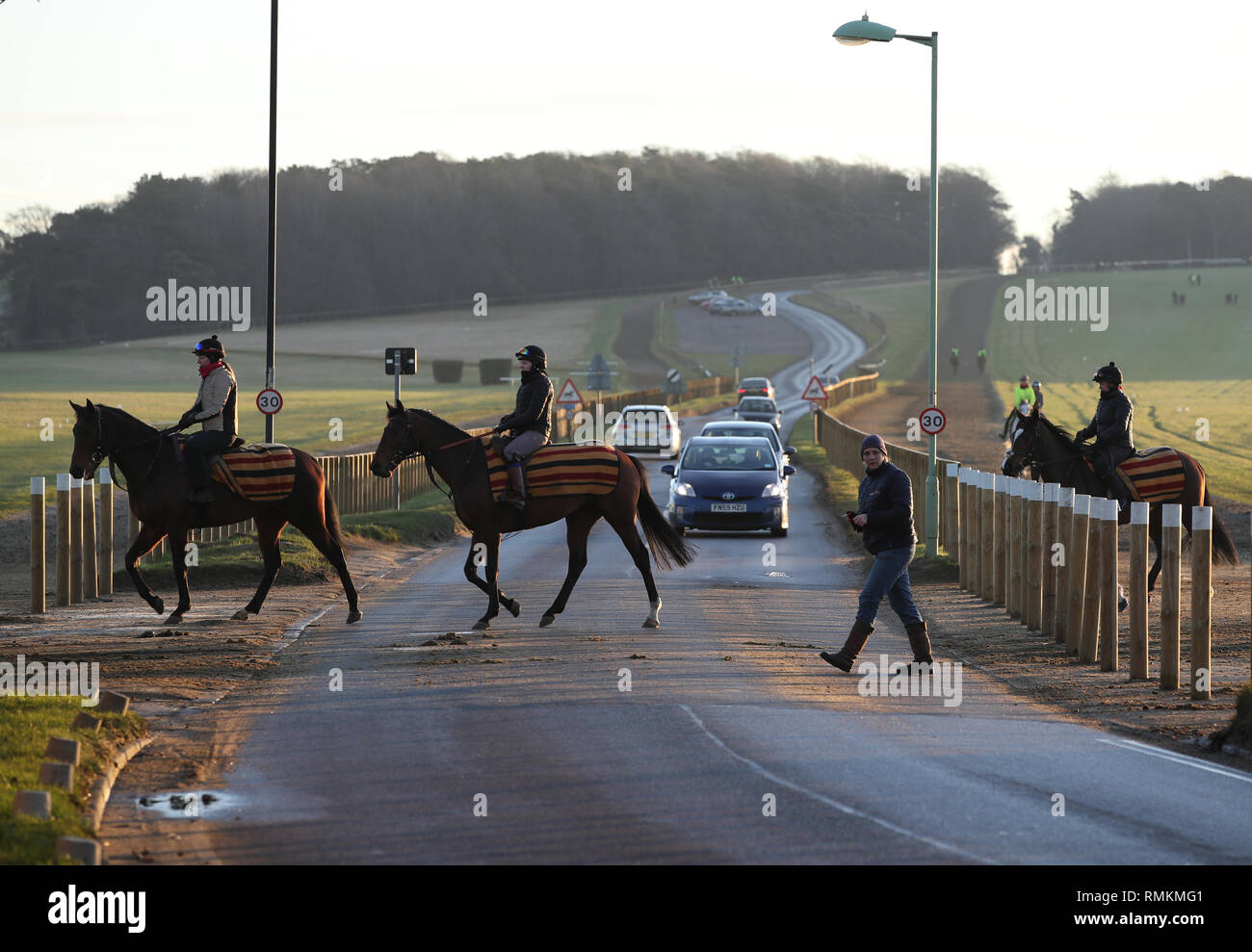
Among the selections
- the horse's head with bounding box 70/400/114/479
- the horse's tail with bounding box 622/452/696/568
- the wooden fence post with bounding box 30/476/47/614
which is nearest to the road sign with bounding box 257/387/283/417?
the wooden fence post with bounding box 30/476/47/614

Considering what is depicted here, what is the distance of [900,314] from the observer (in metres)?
132

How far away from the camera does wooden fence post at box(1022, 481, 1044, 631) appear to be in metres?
16.8

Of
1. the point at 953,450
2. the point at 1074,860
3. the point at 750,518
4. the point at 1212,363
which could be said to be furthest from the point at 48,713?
the point at 1212,363

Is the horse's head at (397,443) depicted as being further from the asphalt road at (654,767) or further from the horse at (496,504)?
the asphalt road at (654,767)

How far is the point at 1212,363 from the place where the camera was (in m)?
92.4

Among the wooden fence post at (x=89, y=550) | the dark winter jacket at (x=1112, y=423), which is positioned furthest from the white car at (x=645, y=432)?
the dark winter jacket at (x=1112, y=423)

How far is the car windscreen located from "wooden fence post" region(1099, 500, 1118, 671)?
13094 millimetres

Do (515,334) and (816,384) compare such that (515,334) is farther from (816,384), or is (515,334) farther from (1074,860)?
(1074,860)
